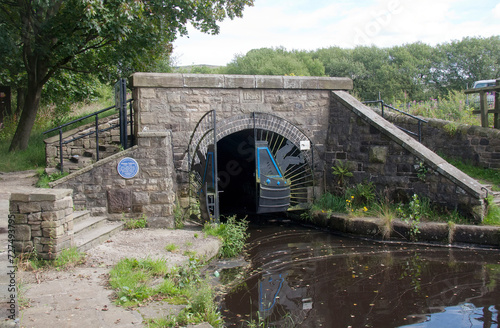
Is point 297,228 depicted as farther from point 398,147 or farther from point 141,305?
point 141,305

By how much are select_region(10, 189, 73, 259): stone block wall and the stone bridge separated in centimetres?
240

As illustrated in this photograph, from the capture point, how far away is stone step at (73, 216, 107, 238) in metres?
6.76

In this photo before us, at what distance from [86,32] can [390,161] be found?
8.91m

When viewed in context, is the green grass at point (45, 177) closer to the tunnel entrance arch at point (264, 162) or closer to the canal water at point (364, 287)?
the tunnel entrance arch at point (264, 162)

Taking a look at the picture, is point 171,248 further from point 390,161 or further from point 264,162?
point 390,161

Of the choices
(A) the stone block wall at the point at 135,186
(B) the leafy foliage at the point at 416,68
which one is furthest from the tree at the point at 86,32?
(B) the leafy foliage at the point at 416,68

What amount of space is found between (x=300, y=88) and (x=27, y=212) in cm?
630

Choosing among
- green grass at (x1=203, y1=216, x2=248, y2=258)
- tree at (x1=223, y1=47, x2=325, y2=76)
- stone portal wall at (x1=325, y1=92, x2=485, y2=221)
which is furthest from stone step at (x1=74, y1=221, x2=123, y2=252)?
tree at (x1=223, y1=47, x2=325, y2=76)

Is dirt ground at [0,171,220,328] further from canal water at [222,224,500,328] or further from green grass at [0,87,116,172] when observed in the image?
green grass at [0,87,116,172]

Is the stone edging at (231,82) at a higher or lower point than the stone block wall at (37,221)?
higher

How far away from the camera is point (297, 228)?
968 cm

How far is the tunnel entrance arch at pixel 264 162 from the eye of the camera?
27.6 ft

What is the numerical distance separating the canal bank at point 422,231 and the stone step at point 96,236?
4.25m

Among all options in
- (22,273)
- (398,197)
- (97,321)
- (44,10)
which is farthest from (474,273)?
(44,10)
